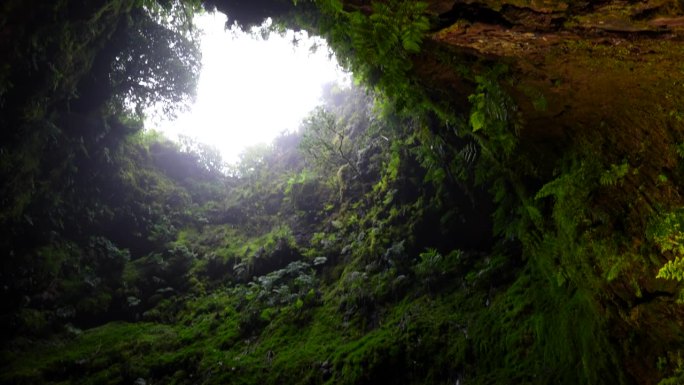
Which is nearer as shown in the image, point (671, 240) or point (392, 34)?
point (671, 240)

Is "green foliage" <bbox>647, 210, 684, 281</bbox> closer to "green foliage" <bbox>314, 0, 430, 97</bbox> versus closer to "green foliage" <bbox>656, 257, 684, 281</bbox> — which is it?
"green foliage" <bbox>656, 257, 684, 281</bbox>

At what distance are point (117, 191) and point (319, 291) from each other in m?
9.54

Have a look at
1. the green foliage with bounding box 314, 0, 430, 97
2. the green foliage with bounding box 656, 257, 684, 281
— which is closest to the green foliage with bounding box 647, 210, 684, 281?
the green foliage with bounding box 656, 257, 684, 281

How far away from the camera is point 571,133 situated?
3484 mm

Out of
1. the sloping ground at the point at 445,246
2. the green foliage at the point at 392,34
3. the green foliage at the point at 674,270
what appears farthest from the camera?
the green foliage at the point at 392,34

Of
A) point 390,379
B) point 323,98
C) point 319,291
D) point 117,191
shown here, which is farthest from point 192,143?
point 390,379

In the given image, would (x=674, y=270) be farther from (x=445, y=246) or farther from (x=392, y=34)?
(x=445, y=246)

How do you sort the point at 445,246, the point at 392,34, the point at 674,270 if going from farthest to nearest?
the point at 445,246 < the point at 392,34 < the point at 674,270

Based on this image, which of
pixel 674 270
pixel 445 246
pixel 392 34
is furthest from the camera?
pixel 445 246

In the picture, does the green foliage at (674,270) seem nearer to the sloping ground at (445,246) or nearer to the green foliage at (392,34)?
the sloping ground at (445,246)

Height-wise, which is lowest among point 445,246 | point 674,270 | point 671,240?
point 674,270

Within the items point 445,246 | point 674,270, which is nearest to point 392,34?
point 674,270

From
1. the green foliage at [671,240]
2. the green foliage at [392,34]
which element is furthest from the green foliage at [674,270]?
the green foliage at [392,34]

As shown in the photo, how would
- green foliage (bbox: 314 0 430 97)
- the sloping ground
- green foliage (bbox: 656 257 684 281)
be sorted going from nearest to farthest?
green foliage (bbox: 656 257 684 281) < the sloping ground < green foliage (bbox: 314 0 430 97)
